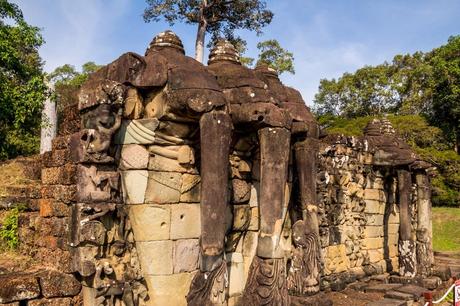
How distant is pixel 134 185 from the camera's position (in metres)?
4.72

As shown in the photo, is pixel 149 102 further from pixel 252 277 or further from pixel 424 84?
pixel 424 84

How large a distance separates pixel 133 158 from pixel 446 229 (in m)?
22.0

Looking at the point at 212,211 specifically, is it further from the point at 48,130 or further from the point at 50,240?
the point at 48,130

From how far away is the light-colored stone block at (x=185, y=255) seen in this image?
4992 mm

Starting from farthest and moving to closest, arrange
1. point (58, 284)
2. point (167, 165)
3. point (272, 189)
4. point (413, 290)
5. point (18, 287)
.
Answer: point (413, 290) < point (272, 189) < point (167, 165) < point (58, 284) < point (18, 287)

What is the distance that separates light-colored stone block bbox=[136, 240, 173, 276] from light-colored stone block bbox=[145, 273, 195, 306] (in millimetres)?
77

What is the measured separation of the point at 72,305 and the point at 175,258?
1184 mm

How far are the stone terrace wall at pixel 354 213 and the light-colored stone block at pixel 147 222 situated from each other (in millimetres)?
4426

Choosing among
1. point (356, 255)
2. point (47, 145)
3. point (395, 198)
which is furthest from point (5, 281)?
point (47, 145)

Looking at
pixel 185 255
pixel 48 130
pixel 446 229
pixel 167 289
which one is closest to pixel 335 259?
pixel 185 255

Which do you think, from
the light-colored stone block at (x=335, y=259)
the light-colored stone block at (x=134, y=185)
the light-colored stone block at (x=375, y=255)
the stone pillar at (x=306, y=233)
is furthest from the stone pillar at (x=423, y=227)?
the light-colored stone block at (x=134, y=185)

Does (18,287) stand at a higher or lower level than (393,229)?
lower

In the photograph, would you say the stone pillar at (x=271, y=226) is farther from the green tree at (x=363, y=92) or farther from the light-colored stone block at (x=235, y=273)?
the green tree at (x=363, y=92)

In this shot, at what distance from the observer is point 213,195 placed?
14.8ft
